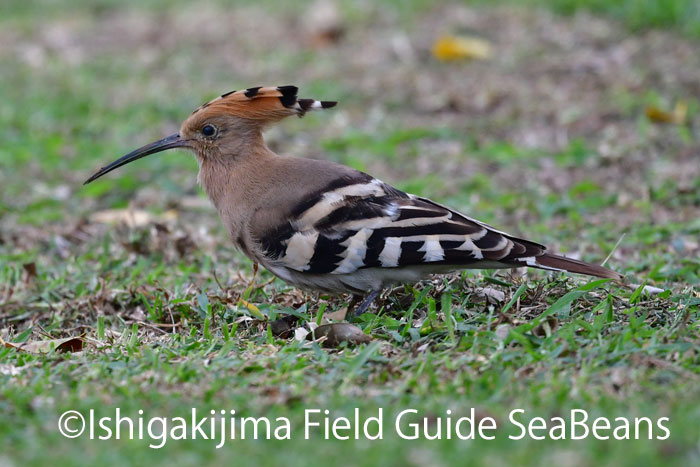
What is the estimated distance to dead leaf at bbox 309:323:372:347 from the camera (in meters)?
3.77

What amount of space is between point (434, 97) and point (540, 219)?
2.58 meters

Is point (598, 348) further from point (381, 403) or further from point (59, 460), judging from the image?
point (59, 460)

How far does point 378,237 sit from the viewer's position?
3992 millimetres

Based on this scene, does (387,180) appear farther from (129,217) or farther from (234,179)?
(234,179)

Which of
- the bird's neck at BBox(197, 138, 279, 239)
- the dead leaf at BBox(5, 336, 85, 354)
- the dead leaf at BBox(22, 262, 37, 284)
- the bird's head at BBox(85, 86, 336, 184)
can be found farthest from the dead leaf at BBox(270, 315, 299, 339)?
the dead leaf at BBox(22, 262, 37, 284)

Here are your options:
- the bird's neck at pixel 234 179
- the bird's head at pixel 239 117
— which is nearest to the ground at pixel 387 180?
the bird's neck at pixel 234 179

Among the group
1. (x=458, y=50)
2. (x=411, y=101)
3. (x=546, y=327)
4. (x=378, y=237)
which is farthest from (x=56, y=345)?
(x=458, y=50)

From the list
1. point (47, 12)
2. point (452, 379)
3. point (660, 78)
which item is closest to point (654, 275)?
point (452, 379)

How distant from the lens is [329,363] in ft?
11.6

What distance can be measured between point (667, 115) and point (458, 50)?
2328 mm

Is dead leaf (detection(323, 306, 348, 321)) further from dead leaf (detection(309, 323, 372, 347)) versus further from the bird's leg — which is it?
dead leaf (detection(309, 323, 372, 347))

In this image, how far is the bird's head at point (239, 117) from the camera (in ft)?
15.0

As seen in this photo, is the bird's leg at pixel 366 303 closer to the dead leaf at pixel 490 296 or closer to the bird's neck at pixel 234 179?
the dead leaf at pixel 490 296

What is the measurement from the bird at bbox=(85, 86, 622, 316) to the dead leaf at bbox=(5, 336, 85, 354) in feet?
2.60
